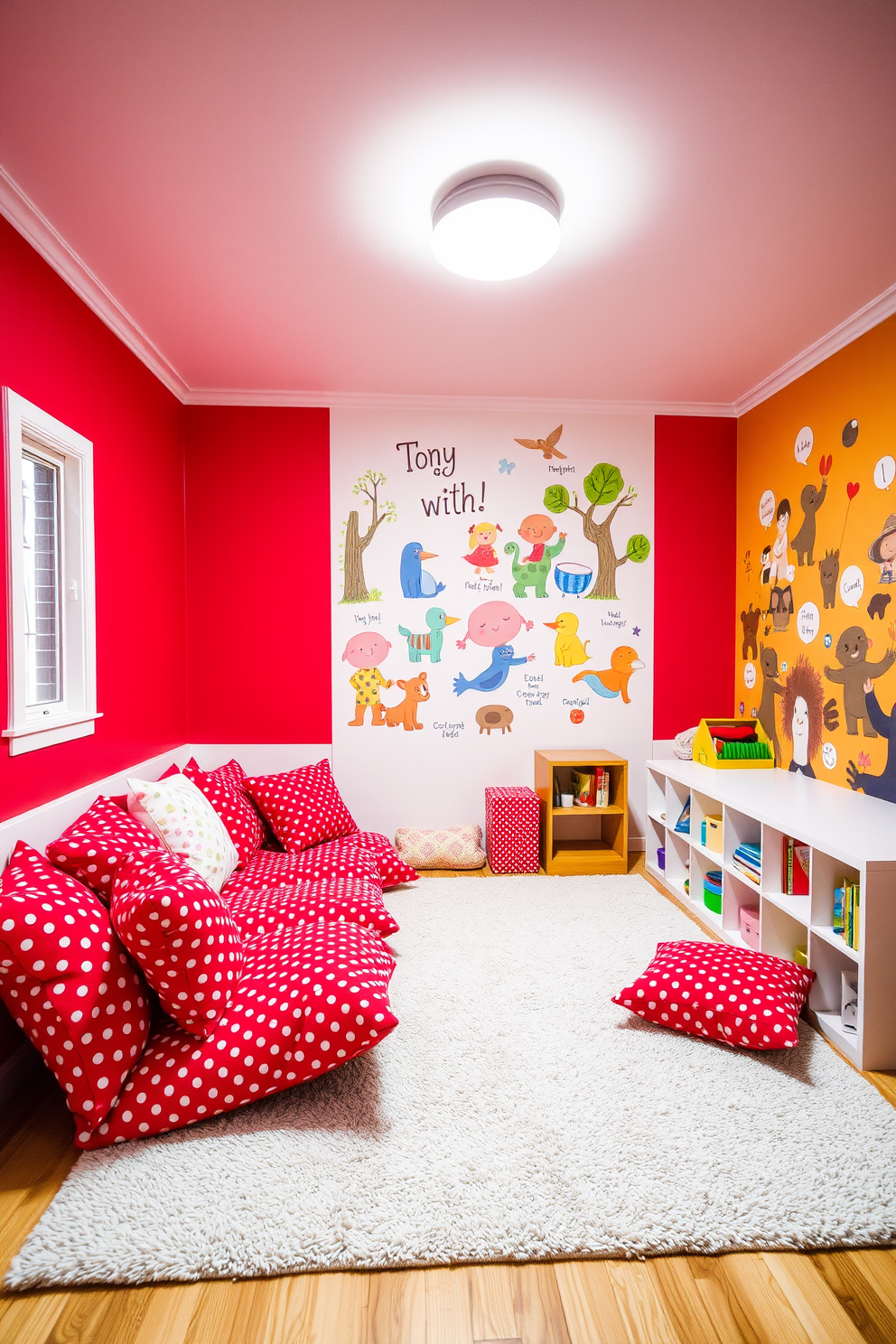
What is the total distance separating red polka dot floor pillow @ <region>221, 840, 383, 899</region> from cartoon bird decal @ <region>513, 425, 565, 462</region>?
8.05 feet

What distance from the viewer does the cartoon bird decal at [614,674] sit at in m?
4.26

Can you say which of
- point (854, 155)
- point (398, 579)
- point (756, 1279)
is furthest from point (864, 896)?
point (398, 579)

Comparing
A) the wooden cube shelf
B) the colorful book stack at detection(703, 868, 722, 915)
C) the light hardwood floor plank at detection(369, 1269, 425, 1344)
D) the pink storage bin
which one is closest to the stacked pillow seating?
the light hardwood floor plank at detection(369, 1269, 425, 1344)

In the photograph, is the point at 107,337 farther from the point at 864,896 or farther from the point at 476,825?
the point at 864,896

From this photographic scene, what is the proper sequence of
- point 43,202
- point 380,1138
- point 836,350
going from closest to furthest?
point 380,1138
point 43,202
point 836,350

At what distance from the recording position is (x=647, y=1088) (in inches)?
77.1

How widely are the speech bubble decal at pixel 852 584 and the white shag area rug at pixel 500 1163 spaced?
72.3 inches

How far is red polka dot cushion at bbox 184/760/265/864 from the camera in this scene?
3064 mm

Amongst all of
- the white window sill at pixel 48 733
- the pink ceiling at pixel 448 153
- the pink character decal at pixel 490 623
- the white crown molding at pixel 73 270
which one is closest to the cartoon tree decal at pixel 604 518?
the pink character decal at pixel 490 623

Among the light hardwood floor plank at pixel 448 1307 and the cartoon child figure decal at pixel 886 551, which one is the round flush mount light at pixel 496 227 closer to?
the cartoon child figure decal at pixel 886 551

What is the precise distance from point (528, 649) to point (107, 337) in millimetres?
2572

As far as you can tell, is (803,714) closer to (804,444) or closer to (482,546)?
(804,444)

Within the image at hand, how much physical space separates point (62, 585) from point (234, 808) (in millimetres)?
1142

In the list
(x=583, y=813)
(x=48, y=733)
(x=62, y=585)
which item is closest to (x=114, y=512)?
(x=62, y=585)
